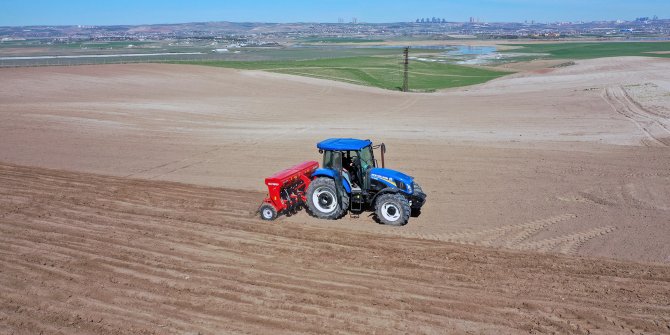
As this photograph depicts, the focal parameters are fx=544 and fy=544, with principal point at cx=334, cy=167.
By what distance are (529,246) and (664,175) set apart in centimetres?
766

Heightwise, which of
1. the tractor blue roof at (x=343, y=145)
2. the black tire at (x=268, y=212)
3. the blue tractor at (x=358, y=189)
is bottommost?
the black tire at (x=268, y=212)

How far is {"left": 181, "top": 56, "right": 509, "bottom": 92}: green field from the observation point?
173 ft

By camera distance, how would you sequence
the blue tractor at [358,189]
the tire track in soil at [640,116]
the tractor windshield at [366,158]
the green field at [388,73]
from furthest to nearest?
1. the green field at [388,73]
2. the tire track in soil at [640,116]
3. the tractor windshield at [366,158]
4. the blue tractor at [358,189]

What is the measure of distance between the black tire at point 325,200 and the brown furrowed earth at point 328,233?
0.76 feet

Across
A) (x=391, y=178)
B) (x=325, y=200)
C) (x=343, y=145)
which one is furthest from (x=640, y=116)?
(x=325, y=200)

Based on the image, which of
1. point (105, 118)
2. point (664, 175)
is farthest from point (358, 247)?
point (105, 118)

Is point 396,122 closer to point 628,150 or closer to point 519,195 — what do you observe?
point 628,150

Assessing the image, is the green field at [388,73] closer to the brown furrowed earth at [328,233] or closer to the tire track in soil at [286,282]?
the brown furrowed earth at [328,233]

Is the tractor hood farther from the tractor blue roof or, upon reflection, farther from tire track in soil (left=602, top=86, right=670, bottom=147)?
tire track in soil (left=602, top=86, right=670, bottom=147)

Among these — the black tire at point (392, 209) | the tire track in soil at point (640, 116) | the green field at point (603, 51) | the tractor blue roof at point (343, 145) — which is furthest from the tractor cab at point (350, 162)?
the green field at point (603, 51)

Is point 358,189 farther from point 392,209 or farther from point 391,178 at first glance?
point 392,209

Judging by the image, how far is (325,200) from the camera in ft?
39.4

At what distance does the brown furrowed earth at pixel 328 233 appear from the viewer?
308 inches

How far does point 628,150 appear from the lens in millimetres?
18891
